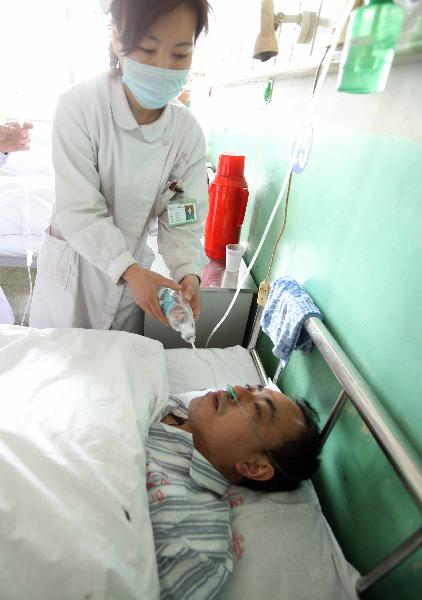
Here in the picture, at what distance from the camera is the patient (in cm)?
86

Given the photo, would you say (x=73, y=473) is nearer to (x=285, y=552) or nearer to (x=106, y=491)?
(x=106, y=491)

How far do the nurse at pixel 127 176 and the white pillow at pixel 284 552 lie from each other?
0.69m

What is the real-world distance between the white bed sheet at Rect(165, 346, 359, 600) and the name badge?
1.02 metres

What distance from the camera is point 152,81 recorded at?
1133 mm

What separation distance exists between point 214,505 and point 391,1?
1.18m

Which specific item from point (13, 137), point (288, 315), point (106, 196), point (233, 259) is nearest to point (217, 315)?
point (233, 259)

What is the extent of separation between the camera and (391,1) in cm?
60

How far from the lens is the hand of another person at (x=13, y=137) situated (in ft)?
5.87

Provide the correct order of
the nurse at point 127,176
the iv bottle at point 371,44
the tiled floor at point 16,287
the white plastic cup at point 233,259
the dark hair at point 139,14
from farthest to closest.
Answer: the tiled floor at point 16,287
the white plastic cup at point 233,259
the nurse at point 127,176
the dark hair at point 139,14
the iv bottle at point 371,44

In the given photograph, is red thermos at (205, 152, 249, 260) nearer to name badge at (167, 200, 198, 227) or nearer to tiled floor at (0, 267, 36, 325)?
name badge at (167, 200, 198, 227)

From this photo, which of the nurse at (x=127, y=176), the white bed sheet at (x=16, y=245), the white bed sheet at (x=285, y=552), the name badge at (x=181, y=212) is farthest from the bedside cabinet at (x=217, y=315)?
the white bed sheet at (x=16, y=245)

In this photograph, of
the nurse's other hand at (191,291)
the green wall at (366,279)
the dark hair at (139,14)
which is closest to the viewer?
the green wall at (366,279)

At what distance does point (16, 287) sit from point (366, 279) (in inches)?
124

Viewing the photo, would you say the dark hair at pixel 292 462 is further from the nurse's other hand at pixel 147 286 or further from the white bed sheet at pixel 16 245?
the white bed sheet at pixel 16 245
